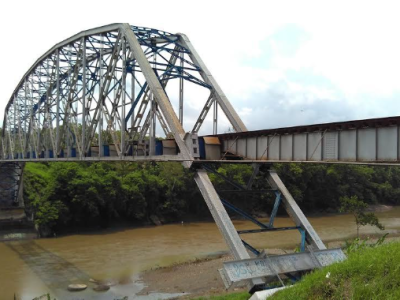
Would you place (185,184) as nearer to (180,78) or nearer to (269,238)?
(269,238)

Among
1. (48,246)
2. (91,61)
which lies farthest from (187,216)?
(91,61)

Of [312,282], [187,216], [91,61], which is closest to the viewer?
[312,282]

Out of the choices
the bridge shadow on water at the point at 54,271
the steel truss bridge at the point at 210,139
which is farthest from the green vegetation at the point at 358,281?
the bridge shadow on water at the point at 54,271

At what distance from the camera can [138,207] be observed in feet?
142

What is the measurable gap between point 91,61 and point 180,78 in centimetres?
1023

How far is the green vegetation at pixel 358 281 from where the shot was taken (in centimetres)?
718

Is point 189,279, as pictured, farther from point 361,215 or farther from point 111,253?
point 361,215

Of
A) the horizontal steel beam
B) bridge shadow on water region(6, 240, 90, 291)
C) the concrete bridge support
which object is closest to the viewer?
the horizontal steel beam

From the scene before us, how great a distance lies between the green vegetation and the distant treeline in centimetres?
2169

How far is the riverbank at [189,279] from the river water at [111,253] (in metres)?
0.83

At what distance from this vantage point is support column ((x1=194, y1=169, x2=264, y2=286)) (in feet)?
38.1

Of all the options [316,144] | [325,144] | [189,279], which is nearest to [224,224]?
[316,144]

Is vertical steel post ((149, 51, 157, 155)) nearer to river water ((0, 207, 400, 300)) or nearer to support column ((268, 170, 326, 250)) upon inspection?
support column ((268, 170, 326, 250))

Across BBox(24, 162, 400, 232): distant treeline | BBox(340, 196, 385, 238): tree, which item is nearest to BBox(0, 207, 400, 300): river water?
BBox(24, 162, 400, 232): distant treeline
